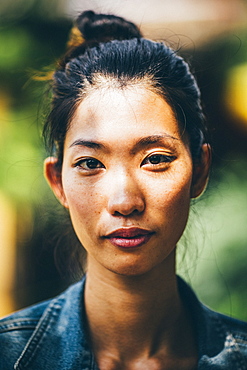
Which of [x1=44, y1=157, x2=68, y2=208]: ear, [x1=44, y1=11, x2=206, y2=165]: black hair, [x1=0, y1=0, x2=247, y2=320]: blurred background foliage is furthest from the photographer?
[x1=0, y1=0, x2=247, y2=320]: blurred background foliage

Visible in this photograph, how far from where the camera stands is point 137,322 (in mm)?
1510

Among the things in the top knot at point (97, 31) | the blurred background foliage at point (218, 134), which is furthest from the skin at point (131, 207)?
the blurred background foliage at point (218, 134)

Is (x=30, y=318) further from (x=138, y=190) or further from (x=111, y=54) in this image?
(x=111, y=54)

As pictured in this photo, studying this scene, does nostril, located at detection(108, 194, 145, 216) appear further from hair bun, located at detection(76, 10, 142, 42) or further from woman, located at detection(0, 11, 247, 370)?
hair bun, located at detection(76, 10, 142, 42)

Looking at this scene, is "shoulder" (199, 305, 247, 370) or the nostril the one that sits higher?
the nostril

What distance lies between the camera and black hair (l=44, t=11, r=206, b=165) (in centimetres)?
145

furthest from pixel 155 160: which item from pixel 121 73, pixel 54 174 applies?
pixel 54 174

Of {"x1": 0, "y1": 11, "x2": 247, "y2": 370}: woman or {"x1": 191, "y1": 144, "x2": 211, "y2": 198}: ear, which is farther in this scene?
{"x1": 191, "y1": 144, "x2": 211, "y2": 198}: ear

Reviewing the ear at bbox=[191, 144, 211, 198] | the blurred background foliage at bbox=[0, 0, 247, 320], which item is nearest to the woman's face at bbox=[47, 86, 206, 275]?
the ear at bbox=[191, 144, 211, 198]

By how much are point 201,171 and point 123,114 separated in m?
0.35

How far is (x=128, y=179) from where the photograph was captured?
4.38 feet

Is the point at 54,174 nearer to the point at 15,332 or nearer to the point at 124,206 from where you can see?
the point at 124,206

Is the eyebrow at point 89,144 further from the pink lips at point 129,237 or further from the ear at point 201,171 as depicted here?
the ear at point 201,171

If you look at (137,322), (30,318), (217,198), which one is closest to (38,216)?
(217,198)
